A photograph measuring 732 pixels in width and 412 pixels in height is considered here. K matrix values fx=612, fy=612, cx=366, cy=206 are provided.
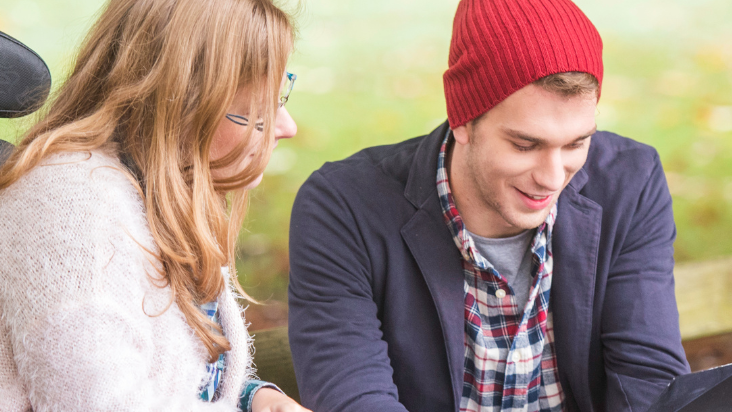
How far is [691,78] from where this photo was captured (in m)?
2.88

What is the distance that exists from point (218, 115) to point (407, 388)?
0.78 metres

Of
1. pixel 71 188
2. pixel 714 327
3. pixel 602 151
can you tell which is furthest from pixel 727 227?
pixel 71 188

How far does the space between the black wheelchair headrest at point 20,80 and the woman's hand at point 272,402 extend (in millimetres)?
665

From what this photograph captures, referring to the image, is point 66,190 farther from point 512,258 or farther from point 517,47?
point 512,258

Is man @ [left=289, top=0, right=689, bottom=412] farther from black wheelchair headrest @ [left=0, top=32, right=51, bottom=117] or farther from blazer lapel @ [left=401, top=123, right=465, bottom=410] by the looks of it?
black wheelchair headrest @ [left=0, top=32, right=51, bottom=117]

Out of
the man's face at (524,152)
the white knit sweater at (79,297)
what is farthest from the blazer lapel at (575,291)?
the white knit sweater at (79,297)

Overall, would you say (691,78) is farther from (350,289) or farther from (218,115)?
(218,115)

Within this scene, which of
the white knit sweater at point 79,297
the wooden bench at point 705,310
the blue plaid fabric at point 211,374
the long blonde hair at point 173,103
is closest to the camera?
the white knit sweater at point 79,297

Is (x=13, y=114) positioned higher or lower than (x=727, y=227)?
higher

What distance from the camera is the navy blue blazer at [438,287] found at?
1335 millimetres

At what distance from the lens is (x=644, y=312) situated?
1368mm

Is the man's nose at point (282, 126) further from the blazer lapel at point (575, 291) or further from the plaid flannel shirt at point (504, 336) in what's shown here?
the blazer lapel at point (575, 291)

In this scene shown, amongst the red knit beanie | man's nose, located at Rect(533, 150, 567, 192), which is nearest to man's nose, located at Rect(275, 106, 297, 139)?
the red knit beanie

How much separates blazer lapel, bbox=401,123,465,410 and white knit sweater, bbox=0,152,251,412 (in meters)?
0.63
